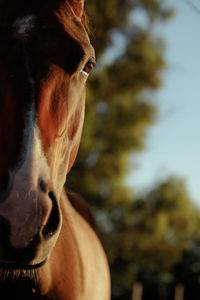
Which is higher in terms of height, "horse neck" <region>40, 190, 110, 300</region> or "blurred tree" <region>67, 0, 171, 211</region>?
"horse neck" <region>40, 190, 110, 300</region>

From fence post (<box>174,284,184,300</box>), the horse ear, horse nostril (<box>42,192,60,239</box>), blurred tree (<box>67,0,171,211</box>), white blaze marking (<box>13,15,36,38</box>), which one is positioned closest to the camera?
horse nostril (<box>42,192,60,239</box>)

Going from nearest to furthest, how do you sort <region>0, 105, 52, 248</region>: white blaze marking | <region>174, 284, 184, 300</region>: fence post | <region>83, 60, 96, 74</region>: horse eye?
<region>0, 105, 52, 248</region>: white blaze marking → <region>83, 60, 96, 74</region>: horse eye → <region>174, 284, 184, 300</region>: fence post

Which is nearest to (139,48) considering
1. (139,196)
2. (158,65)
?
(158,65)

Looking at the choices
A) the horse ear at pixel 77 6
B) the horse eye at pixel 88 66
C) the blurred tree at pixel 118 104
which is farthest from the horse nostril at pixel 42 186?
the blurred tree at pixel 118 104

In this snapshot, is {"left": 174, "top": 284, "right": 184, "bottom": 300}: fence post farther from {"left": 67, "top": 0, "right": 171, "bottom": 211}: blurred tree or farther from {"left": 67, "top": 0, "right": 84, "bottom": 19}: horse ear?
{"left": 67, "top": 0, "right": 84, "bottom": 19}: horse ear

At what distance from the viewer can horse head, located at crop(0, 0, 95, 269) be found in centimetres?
135

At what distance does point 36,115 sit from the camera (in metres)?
1.54

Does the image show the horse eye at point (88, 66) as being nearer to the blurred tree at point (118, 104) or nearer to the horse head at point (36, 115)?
the horse head at point (36, 115)

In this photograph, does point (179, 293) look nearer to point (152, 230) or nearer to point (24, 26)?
point (152, 230)

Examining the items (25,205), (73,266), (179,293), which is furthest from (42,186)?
(179,293)

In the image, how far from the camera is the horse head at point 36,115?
1350mm

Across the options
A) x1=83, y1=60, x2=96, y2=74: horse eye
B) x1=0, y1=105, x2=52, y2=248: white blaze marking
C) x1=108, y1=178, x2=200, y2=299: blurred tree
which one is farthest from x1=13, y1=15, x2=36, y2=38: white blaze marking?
x1=108, y1=178, x2=200, y2=299: blurred tree

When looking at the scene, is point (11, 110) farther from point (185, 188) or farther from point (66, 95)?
point (185, 188)

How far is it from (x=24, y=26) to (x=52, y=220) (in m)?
0.87
